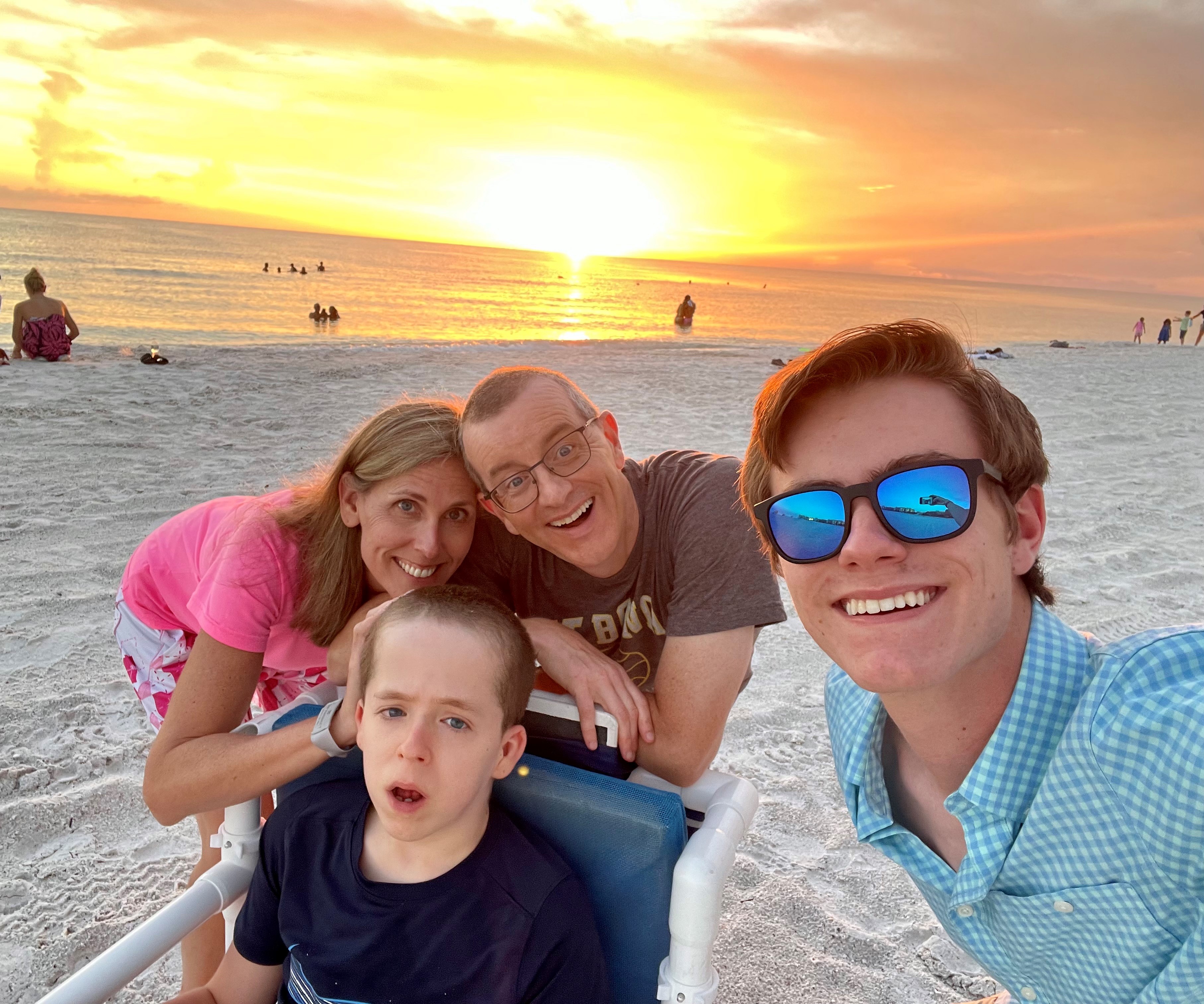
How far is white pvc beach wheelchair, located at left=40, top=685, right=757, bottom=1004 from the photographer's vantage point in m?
1.60

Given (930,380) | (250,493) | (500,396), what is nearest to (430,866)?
(500,396)

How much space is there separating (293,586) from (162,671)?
900 millimetres

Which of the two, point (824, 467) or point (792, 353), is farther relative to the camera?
point (792, 353)

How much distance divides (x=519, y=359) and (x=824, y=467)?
753 inches

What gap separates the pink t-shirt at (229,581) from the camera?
221cm

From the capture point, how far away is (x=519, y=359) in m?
20.2

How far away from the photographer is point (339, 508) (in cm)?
238

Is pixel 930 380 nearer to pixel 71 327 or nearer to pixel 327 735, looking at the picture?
pixel 327 735

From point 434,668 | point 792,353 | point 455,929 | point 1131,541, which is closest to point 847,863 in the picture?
point 455,929

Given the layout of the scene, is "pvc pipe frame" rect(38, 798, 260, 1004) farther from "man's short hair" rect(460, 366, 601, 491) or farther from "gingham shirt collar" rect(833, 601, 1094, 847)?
"gingham shirt collar" rect(833, 601, 1094, 847)

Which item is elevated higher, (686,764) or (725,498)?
(725,498)

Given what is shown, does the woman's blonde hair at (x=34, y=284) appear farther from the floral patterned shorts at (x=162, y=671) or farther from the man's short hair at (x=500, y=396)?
the man's short hair at (x=500, y=396)

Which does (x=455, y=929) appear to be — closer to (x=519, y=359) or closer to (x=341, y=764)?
(x=341, y=764)

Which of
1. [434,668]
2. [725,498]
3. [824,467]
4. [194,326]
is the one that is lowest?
[194,326]
